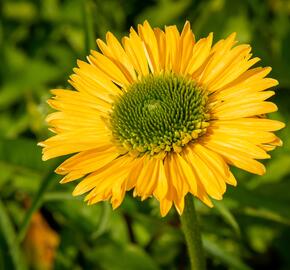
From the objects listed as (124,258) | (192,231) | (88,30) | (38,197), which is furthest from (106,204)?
(88,30)

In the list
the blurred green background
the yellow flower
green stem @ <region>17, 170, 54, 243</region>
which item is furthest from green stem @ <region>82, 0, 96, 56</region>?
green stem @ <region>17, 170, 54, 243</region>

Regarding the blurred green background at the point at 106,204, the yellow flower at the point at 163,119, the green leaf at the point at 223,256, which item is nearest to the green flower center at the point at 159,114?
the yellow flower at the point at 163,119

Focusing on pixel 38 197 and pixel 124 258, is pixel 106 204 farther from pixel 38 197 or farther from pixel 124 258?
pixel 124 258

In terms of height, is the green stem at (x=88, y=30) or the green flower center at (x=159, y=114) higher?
the green stem at (x=88, y=30)

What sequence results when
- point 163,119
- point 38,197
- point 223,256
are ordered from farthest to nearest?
point 223,256 < point 38,197 < point 163,119

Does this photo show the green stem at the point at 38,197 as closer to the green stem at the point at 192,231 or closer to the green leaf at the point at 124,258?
the green leaf at the point at 124,258
